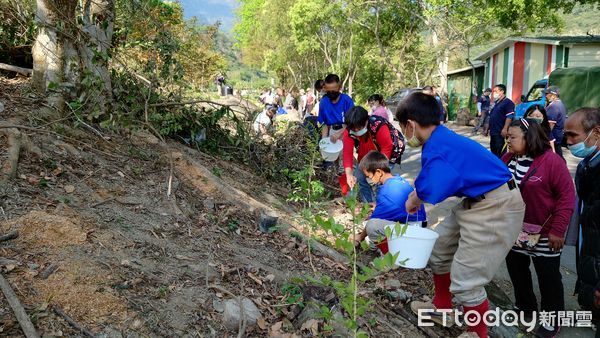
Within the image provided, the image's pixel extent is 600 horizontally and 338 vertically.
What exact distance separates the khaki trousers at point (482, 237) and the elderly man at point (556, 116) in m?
4.90

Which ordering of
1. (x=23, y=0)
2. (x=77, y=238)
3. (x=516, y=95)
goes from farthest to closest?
(x=516, y=95)
(x=23, y=0)
(x=77, y=238)

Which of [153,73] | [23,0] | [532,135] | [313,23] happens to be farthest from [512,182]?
[313,23]

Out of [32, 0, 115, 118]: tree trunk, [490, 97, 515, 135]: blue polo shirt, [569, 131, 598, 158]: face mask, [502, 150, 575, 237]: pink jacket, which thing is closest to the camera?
[569, 131, 598, 158]: face mask

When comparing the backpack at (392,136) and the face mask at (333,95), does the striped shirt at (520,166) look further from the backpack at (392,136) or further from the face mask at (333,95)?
the face mask at (333,95)

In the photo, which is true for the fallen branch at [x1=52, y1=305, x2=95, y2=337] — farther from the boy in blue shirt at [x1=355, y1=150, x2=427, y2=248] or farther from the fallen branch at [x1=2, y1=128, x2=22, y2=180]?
the boy in blue shirt at [x1=355, y1=150, x2=427, y2=248]

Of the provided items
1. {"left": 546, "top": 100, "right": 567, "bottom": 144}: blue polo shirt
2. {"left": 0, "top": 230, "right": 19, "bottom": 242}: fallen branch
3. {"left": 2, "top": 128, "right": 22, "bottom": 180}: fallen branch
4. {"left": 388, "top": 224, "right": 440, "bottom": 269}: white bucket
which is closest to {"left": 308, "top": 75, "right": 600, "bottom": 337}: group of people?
{"left": 388, "top": 224, "right": 440, "bottom": 269}: white bucket

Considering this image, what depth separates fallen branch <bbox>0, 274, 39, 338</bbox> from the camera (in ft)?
7.37

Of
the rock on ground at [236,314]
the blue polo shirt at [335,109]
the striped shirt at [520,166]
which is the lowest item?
the rock on ground at [236,314]

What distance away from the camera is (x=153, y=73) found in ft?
19.3

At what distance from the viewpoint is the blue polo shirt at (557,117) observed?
7391mm

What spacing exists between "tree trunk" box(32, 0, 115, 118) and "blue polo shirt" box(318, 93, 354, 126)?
273cm

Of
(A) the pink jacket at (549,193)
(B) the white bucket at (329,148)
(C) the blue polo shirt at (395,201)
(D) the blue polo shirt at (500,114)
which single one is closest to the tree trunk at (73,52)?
(B) the white bucket at (329,148)

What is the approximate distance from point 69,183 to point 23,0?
4091mm

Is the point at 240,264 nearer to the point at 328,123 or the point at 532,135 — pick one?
the point at 532,135
